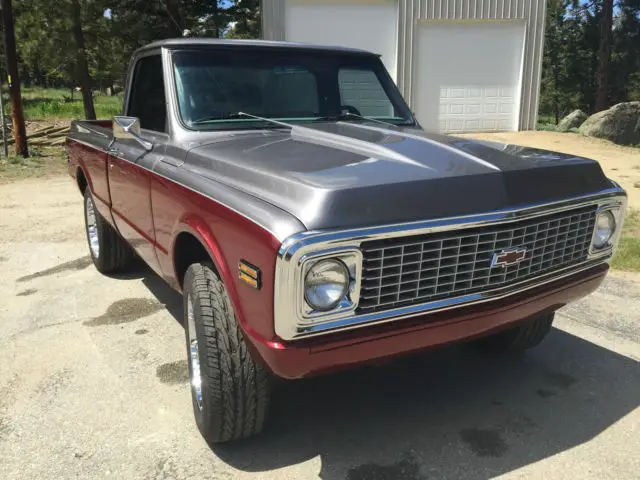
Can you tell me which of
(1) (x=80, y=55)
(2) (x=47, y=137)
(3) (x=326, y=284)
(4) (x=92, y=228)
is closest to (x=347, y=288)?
(3) (x=326, y=284)

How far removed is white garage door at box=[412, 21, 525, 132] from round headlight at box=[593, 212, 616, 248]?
13.2 metres

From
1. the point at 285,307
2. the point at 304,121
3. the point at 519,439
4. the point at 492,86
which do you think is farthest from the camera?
the point at 492,86

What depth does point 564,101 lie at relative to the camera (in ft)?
130

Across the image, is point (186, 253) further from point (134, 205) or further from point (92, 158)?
point (92, 158)

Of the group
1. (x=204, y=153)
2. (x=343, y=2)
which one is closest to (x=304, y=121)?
(x=204, y=153)

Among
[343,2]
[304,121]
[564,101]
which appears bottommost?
[564,101]

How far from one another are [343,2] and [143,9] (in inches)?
319

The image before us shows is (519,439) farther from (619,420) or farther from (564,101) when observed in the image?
(564,101)

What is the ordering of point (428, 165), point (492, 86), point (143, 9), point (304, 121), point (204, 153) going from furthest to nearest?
1. point (143, 9)
2. point (492, 86)
3. point (304, 121)
4. point (204, 153)
5. point (428, 165)

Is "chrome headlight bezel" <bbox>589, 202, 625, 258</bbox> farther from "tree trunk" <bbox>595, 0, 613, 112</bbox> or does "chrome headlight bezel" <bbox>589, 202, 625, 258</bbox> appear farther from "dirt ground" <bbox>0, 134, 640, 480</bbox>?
"tree trunk" <bbox>595, 0, 613, 112</bbox>

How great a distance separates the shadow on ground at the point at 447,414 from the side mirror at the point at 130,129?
166 centimetres

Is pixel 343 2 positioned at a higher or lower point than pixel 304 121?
higher

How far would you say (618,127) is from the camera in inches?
622

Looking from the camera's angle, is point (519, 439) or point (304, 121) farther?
point (304, 121)
